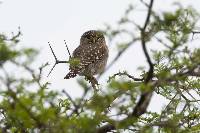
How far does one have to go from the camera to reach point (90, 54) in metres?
9.91

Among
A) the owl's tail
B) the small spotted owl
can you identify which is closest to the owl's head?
the small spotted owl

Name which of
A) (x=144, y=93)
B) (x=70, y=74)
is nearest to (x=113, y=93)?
(x=144, y=93)

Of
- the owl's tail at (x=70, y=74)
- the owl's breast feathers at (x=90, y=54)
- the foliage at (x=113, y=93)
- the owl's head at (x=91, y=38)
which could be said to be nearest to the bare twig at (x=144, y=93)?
the foliage at (x=113, y=93)

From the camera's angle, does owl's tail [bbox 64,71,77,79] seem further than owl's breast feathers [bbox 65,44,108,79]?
No

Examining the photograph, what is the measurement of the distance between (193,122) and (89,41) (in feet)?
15.4

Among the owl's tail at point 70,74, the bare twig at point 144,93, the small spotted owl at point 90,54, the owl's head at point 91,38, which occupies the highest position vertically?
the owl's head at point 91,38

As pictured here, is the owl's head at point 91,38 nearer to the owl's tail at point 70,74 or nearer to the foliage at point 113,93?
the owl's tail at point 70,74

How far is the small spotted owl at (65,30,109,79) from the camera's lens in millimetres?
Result: 8953

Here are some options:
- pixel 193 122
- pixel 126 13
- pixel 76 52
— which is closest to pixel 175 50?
pixel 126 13

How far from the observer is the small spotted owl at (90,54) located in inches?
352

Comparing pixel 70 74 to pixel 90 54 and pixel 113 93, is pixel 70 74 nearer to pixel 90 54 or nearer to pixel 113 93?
pixel 90 54

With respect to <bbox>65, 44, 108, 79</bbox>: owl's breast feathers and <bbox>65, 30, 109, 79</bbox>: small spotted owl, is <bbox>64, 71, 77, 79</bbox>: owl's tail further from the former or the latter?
<bbox>65, 44, 108, 79</bbox>: owl's breast feathers

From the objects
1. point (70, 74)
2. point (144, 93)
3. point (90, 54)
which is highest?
point (90, 54)

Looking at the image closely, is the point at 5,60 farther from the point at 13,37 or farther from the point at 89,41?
the point at 89,41
